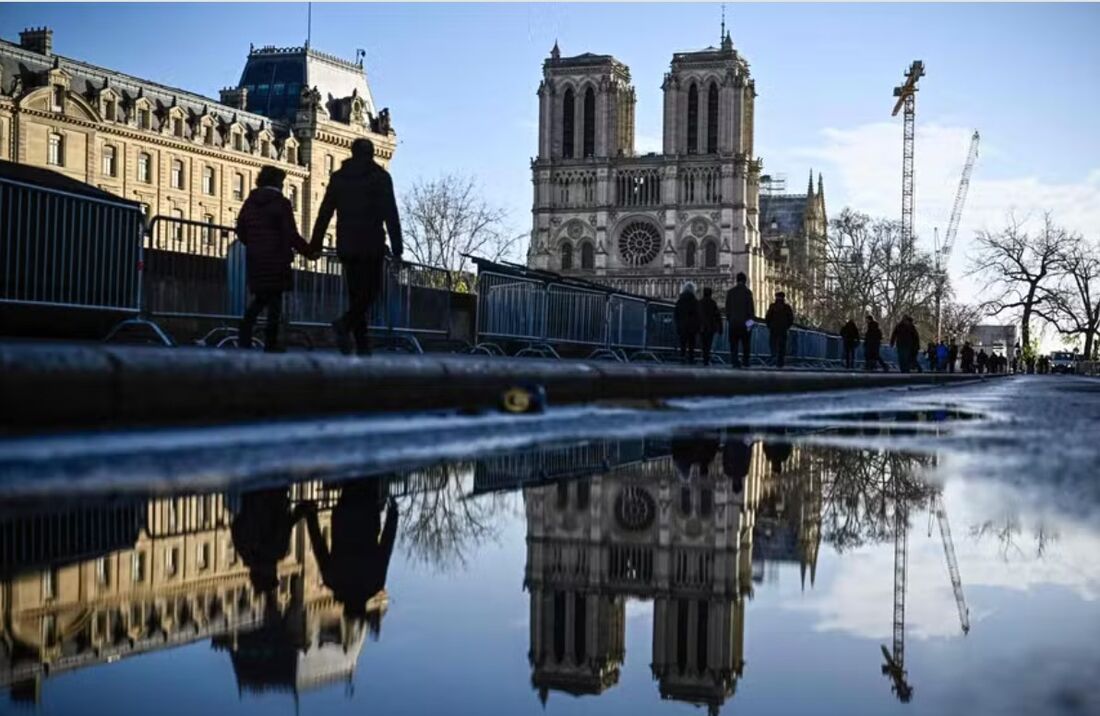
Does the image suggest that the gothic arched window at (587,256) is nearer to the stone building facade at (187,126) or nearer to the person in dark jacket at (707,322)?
the stone building facade at (187,126)

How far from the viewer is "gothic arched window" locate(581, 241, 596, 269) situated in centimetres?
12442

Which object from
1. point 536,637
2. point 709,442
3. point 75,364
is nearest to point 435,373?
point 709,442

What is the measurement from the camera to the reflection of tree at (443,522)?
2.82 m

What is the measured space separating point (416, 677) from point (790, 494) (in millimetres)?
2385

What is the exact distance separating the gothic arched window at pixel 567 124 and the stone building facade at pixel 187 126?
102 ft

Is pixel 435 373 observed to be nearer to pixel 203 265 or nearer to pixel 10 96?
pixel 203 265

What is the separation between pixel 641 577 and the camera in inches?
99.0

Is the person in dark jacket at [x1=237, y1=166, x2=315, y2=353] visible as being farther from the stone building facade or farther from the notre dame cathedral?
the notre dame cathedral

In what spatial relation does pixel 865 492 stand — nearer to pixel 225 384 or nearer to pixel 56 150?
pixel 225 384

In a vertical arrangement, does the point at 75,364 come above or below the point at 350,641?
above

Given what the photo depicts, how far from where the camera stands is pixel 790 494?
4.04m

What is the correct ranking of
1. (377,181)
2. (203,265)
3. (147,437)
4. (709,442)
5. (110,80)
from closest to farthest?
1. (147,437)
2. (709,442)
3. (377,181)
4. (203,265)
5. (110,80)

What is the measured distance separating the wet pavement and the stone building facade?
59.4 m

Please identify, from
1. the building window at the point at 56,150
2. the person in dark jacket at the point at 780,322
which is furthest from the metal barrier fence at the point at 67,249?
the building window at the point at 56,150
